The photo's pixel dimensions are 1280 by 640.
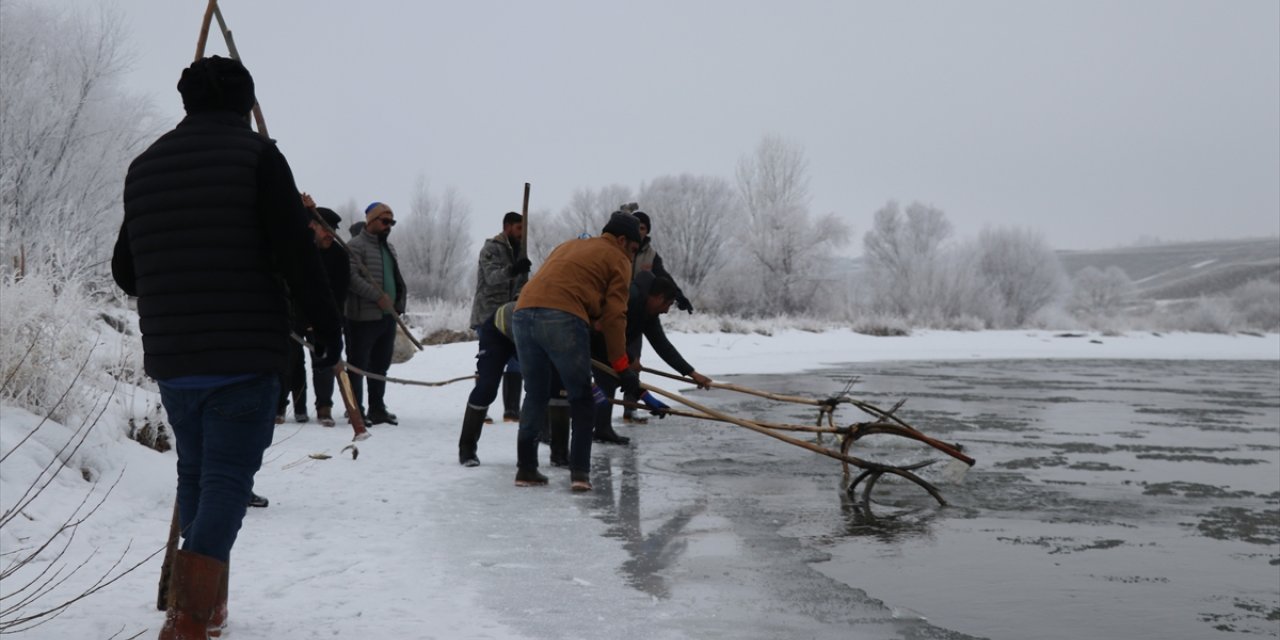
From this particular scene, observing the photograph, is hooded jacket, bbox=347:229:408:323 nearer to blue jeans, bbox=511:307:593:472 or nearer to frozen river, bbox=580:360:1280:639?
frozen river, bbox=580:360:1280:639

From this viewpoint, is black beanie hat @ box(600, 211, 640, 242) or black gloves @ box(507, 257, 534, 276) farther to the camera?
black gloves @ box(507, 257, 534, 276)

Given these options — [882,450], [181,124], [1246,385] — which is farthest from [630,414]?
[1246,385]

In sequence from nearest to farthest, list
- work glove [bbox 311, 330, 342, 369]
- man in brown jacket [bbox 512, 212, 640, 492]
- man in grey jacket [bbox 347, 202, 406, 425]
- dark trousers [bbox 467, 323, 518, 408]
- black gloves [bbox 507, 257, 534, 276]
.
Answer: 1. work glove [bbox 311, 330, 342, 369]
2. man in brown jacket [bbox 512, 212, 640, 492]
3. dark trousers [bbox 467, 323, 518, 408]
4. black gloves [bbox 507, 257, 534, 276]
5. man in grey jacket [bbox 347, 202, 406, 425]

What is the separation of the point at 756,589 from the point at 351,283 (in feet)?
19.1

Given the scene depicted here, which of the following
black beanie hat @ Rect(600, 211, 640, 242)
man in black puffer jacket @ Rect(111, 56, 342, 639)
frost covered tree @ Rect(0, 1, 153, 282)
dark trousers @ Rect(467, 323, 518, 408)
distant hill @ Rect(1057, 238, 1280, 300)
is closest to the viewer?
man in black puffer jacket @ Rect(111, 56, 342, 639)

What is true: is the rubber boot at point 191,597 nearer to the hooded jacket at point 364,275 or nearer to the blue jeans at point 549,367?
the blue jeans at point 549,367

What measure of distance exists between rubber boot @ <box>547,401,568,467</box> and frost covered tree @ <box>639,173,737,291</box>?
49374mm

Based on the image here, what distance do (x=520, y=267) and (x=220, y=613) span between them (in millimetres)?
5662

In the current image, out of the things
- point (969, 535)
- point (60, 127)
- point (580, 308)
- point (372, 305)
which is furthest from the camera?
point (60, 127)

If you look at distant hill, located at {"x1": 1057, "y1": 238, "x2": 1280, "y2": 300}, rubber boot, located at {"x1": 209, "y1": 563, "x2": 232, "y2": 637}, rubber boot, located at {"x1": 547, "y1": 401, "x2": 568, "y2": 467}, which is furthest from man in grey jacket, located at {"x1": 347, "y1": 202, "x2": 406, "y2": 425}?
distant hill, located at {"x1": 1057, "y1": 238, "x2": 1280, "y2": 300}

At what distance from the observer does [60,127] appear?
20.7m

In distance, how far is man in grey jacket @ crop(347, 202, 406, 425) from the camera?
9648mm

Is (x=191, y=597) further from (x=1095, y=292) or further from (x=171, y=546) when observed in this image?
(x=1095, y=292)

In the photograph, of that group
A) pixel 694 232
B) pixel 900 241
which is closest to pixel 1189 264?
pixel 900 241
